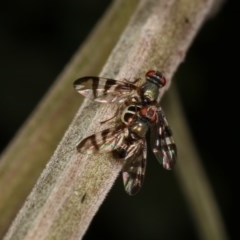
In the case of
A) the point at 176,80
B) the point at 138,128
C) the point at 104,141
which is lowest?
the point at 104,141

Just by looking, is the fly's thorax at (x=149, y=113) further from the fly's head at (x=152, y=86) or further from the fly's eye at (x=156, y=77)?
the fly's eye at (x=156, y=77)

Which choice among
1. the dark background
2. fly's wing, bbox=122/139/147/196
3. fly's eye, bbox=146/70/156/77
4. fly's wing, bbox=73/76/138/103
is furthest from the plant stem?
the dark background

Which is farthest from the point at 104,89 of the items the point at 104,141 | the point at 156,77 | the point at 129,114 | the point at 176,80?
the point at 176,80

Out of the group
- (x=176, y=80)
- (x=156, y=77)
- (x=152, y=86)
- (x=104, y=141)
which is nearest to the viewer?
(x=104, y=141)

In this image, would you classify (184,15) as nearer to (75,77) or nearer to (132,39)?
(132,39)

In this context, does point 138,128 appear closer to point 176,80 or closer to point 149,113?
point 149,113

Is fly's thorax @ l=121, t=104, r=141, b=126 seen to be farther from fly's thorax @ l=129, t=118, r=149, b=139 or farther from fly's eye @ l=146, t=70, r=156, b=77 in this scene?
fly's eye @ l=146, t=70, r=156, b=77
